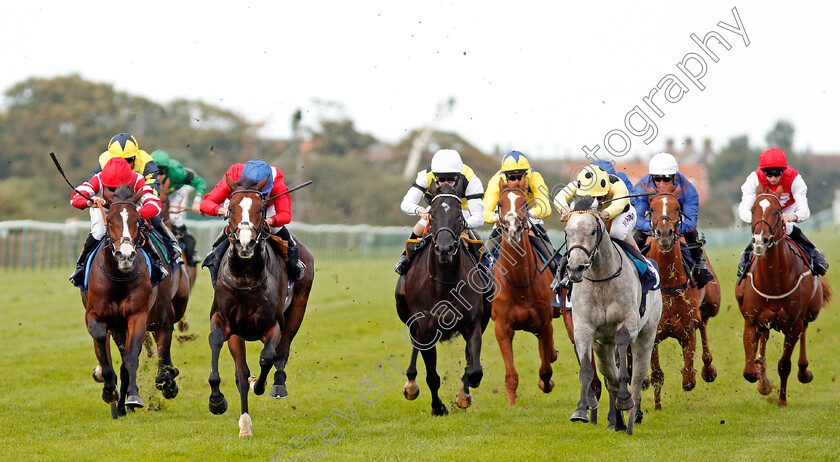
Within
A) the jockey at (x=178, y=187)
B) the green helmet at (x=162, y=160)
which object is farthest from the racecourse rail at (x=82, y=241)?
the green helmet at (x=162, y=160)

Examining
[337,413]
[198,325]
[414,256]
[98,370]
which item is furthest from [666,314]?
[198,325]

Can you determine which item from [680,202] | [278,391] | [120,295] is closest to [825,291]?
[680,202]

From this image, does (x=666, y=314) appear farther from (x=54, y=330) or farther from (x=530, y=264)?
(x=54, y=330)

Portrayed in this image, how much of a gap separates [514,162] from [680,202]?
200 cm

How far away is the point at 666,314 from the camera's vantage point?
33.5 ft

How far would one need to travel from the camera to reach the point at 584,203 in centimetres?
793

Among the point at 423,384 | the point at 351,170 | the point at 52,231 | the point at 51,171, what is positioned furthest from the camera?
the point at 351,170

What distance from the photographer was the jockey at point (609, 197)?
8.64 meters

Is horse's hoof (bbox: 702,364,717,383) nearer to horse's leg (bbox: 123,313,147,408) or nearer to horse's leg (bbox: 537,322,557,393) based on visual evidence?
horse's leg (bbox: 537,322,557,393)

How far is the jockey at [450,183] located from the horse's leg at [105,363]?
112 inches

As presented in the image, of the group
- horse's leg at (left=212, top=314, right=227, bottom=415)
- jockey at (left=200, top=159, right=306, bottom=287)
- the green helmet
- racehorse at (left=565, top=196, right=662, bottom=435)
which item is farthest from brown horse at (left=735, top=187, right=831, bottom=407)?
the green helmet

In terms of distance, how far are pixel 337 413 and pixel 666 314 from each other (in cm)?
360

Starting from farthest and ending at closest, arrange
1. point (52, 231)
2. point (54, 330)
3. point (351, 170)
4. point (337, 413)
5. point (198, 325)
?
point (351, 170)
point (52, 231)
point (198, 325)
point (54, 330)
point (337, 413)

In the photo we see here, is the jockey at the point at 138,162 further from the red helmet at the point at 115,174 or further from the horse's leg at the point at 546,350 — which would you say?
the horse's leg at the point at 546,350
